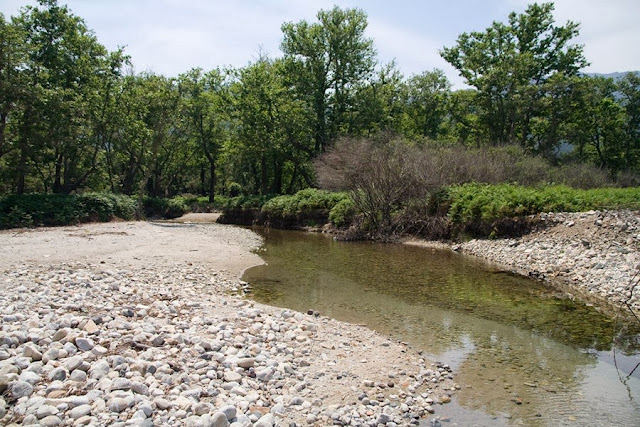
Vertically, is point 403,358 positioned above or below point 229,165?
below

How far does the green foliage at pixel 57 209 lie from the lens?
2061cm

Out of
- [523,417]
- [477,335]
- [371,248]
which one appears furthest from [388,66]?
[523,417]

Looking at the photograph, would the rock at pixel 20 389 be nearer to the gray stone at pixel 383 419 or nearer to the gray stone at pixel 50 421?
the gray stone at pixel 50 421

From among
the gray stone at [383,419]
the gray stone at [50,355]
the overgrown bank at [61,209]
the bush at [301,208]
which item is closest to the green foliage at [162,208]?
the bush at [301,208]

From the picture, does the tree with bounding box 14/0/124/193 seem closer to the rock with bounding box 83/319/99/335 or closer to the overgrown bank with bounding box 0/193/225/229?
the overgrown bank with bounding box 0/193/225/229

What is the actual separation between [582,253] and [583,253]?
55mm

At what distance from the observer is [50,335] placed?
5863 mm

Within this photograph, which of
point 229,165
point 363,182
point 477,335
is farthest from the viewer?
point 229,165

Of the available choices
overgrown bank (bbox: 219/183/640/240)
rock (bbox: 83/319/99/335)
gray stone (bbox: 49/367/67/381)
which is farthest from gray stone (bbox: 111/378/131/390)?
overgrown bank (bbox: 219/183/640/240)

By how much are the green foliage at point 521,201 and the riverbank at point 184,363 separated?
625 inches

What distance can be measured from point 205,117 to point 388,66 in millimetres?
22333

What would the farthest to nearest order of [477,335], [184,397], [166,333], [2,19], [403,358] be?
[2,19], [477,335], [403,358], [166,333], [184,397]

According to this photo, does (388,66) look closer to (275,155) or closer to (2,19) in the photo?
(275,155)

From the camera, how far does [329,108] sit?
4534cm
